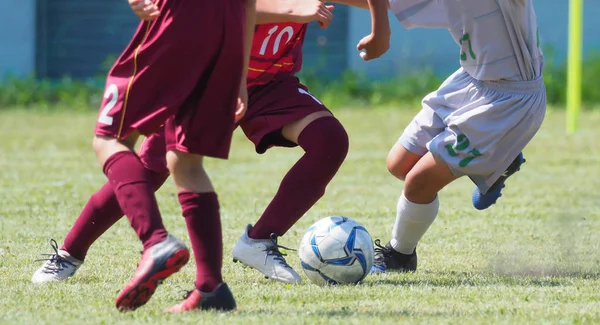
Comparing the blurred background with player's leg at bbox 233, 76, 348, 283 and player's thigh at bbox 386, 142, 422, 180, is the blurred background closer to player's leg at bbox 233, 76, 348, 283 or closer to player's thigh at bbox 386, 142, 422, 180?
player's thigh at bbox 386, 142, 422, 180

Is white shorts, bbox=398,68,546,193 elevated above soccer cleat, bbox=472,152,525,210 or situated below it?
above

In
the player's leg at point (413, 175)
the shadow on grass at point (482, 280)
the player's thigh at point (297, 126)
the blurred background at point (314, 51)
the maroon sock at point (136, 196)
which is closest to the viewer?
the maroon sock at point (136, 196)

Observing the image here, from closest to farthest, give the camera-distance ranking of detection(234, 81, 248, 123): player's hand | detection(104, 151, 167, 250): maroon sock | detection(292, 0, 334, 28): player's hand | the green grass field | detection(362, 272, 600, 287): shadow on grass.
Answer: detection(104, 151, 167, 250): maroon sock, the green grass field, detection(234, 81, 248, 123): player's hand, detection(292, 0, 334, 28): player's hand, detection(362, 272, 600, 287): shadow on grass

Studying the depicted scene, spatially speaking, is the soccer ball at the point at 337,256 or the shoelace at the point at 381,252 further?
the shoelace at the point at 381,252

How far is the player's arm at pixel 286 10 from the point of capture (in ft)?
14.3

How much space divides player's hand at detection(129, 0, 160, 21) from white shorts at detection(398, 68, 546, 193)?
1598 mm

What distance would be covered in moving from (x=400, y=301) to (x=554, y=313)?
550 millimetres

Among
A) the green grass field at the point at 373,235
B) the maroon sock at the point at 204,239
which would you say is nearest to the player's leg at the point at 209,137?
the maroon sock at the point at 204,239

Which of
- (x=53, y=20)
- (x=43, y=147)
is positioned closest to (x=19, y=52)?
(x=53, y=20)

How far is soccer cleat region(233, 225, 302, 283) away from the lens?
4.53m

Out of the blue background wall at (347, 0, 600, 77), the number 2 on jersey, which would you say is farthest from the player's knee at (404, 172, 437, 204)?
the blue background wall at (347, 0, 600, 77)

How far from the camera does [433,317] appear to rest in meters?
3.67

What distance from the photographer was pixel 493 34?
4.61 meters

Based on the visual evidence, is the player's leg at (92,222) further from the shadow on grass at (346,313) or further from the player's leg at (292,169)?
the shadow on grass at (346,313)
